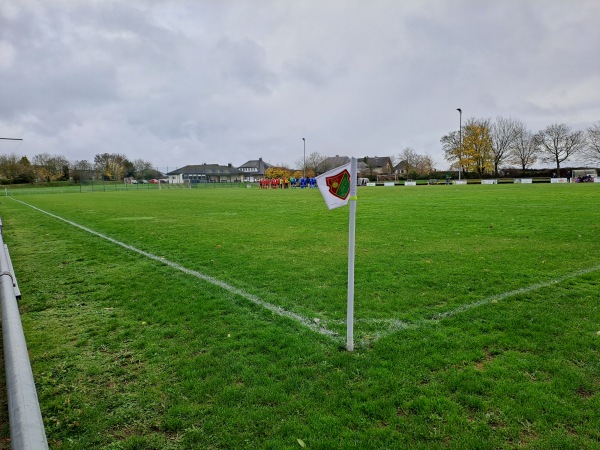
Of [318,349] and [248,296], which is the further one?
[248,296]

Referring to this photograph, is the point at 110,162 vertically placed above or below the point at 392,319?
above

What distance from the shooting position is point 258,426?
2.73m

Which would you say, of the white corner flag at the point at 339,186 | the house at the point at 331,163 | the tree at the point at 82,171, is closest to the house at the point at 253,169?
the house at the point at 331,163

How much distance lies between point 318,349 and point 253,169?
427ft

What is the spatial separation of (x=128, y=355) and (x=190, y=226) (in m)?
9.86

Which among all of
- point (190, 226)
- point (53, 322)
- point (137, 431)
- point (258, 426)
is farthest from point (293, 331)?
point (190, 226)

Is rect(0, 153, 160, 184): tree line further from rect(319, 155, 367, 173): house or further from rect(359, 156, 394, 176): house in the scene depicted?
rect(359, 156, 394, 176): house

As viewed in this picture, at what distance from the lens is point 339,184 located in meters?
3.61

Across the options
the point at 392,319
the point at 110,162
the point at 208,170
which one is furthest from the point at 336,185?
the point at 208,170

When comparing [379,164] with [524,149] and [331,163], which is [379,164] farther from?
[524,149]

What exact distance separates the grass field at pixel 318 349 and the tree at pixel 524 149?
77.3m

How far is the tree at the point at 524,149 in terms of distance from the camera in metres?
75.1

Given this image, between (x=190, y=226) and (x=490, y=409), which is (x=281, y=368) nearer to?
(x=490, y=409)

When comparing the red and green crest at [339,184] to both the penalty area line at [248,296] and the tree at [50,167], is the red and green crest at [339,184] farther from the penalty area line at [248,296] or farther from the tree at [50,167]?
the tree at [50,167]
